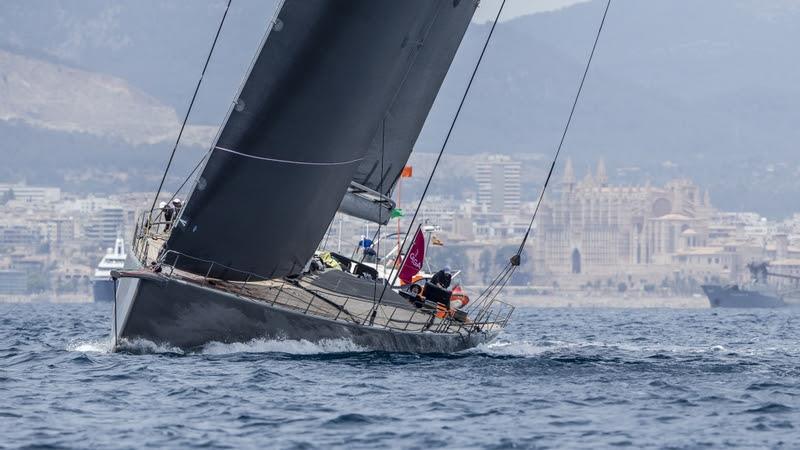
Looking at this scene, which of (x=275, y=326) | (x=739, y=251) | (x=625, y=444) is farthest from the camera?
(x=739, y=251)

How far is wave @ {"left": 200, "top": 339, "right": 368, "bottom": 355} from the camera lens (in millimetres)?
18438

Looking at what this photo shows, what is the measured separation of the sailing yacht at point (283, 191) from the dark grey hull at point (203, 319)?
1cm

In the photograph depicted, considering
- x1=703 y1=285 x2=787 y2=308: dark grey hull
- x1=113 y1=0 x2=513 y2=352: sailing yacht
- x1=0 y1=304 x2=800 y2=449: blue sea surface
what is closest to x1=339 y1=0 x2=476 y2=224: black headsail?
x1=113 y1=0 x2=513 y2=352: sailing yacht

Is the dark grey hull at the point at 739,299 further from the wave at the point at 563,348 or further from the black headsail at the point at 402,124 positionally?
the black headsail at the point at 402,124

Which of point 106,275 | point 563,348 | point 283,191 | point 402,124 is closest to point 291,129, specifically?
point 283,191

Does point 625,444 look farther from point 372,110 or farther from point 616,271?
point 616,271

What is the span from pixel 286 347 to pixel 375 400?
3527 millimetres

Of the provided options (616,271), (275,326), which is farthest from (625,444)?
(616,271)

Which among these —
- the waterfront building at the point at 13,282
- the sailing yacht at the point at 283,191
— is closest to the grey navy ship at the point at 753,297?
the waterfront building at the point at 13,282

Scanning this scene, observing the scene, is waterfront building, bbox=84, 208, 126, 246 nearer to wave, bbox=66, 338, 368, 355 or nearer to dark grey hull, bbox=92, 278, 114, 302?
dark grey hull, bbox=92, 278, 114, 302

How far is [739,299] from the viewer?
A: 4943 inches

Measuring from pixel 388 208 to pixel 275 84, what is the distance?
17.8 feet

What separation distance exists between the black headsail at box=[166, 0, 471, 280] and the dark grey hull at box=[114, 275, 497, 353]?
71 cm

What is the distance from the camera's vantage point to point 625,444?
13.1 meters
